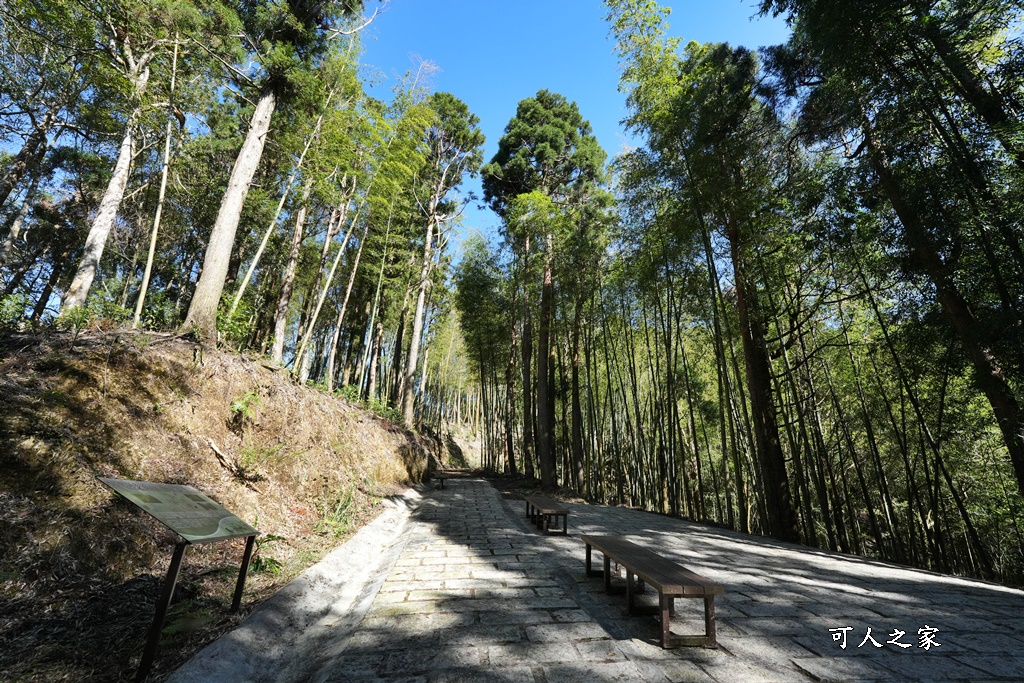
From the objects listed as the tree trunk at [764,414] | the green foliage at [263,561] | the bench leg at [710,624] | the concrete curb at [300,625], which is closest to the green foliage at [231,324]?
the green foliage at [263,561]

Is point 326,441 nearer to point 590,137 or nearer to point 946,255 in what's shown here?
point 946,255

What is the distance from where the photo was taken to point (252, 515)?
3.67m

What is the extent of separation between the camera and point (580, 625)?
2244 millimetres

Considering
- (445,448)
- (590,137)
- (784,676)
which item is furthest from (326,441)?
(445,448)

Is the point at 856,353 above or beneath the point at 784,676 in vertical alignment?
above

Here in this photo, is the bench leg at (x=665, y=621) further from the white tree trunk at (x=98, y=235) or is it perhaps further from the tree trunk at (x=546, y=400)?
the white tree trunk at (x=98, y=235)

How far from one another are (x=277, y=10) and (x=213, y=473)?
264 inches

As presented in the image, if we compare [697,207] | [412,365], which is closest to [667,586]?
[697,207]

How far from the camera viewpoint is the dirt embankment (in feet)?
6.29

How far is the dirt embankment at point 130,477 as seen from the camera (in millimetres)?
1917

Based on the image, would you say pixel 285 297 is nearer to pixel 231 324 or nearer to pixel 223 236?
pixel 223 236

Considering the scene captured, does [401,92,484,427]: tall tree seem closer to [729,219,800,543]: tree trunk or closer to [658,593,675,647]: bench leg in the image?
[729,219,800,543]: tree trunk

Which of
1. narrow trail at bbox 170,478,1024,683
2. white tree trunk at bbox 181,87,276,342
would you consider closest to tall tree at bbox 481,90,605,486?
white tree trunk at bbox 181,87,276,342

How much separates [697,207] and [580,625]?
5822mm
